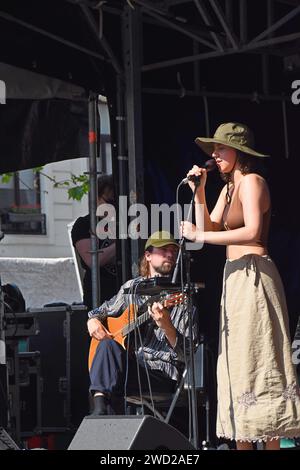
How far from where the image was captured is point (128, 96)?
283 inches

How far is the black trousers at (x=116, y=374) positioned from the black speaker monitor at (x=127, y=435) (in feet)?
6.66

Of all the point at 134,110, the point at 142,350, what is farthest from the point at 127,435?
the point at 134,110

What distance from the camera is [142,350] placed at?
6.78m

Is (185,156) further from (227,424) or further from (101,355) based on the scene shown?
(227,424)

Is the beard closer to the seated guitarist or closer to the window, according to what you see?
the seated guitarist

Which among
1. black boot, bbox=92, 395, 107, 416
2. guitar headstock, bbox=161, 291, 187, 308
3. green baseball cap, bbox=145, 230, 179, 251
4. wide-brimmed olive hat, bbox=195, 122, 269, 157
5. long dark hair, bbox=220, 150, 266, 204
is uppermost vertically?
wide-brimmed olive hat, bbox=195, 122, 269, 157

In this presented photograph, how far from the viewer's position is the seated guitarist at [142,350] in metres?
6.62

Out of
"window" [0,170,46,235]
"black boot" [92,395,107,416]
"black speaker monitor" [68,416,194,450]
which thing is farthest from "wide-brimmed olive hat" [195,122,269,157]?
→ "window" [0,170,46,235]

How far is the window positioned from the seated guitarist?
44.4 feet

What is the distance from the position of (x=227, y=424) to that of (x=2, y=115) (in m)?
3.34

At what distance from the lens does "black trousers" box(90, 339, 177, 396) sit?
262 inches

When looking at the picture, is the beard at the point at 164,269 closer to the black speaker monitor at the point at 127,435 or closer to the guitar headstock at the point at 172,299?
the guitar headstock at the point at 172,299

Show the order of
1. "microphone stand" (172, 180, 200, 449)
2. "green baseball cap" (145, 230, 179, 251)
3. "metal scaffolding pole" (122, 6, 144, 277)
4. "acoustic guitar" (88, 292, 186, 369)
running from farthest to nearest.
Answer: "metal scaffolding pole" (122, 6, 144, 277) → "green baseball cap" (145, 230, 179, 251) → "acoustic guitar" (88, 292, 186, 369) → "microphone stand" (172, 180, 200, 449)

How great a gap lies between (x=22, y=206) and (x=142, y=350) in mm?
14078
